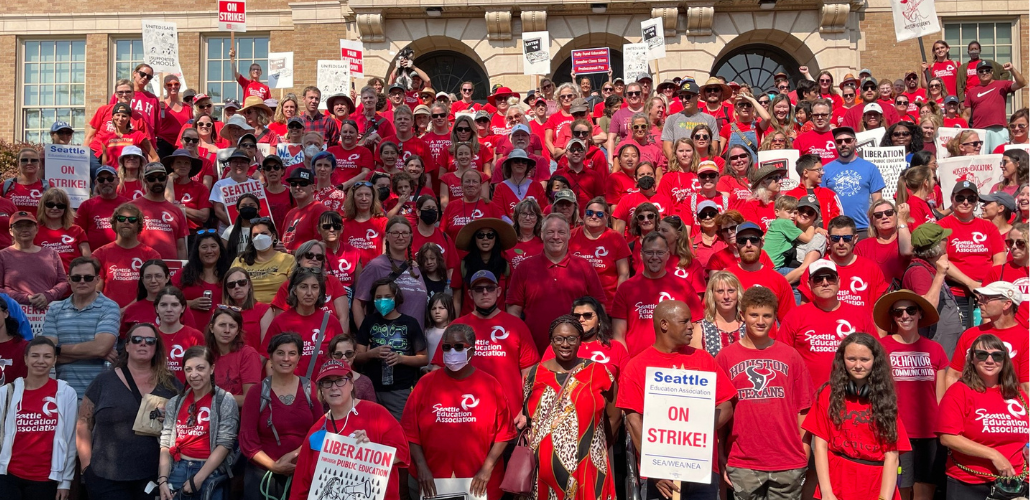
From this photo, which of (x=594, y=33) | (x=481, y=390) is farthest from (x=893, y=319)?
(x=594, y=33)

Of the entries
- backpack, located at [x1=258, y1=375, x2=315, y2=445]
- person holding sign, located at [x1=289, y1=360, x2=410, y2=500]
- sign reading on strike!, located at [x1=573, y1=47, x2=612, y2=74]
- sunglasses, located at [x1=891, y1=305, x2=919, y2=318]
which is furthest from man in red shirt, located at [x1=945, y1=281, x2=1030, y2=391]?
sign reading on strike!, located at [x1=573, y1=47, x2=612, y2=74]

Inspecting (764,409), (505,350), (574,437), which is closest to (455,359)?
(505,350)

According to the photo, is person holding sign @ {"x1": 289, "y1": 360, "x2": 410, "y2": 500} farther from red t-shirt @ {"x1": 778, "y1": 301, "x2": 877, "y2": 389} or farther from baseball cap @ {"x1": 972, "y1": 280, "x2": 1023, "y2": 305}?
baseball cap @ {"x1": 972, "y1": 280, "x2": 1023, "y2": 305}

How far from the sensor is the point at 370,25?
22.3 m

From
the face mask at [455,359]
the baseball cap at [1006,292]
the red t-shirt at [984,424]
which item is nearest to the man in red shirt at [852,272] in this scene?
the baseball cap at [1006,292]

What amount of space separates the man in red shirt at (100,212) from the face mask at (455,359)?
4982 millimetres

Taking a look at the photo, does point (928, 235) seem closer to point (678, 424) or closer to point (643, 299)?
point (643, 299)

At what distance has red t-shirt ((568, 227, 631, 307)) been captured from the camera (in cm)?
923

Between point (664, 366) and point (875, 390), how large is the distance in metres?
1.36

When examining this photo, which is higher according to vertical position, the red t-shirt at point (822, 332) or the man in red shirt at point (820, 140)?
the man in red shirt at point (820, 140)

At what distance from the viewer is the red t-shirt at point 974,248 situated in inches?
368

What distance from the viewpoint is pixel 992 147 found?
13961 mm

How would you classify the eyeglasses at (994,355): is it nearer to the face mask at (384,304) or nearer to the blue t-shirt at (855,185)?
the blue t-shirt at (855,185)

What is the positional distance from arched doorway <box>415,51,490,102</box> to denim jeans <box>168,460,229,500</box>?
17.0 metres
